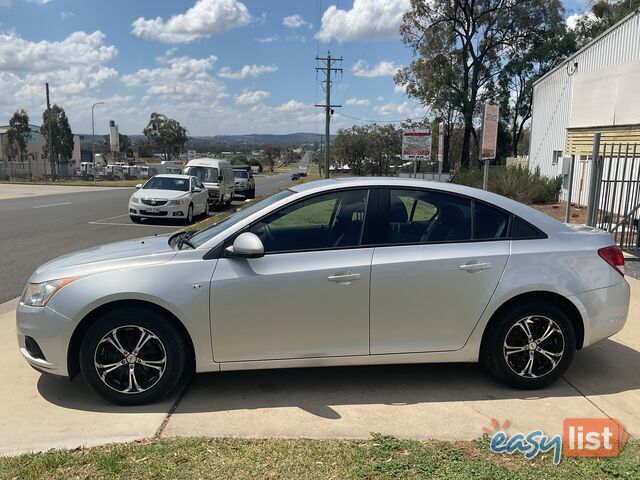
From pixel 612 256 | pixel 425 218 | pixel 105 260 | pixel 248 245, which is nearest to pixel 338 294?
pixel 248 245

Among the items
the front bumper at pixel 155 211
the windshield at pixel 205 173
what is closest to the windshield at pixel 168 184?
the front bumper at pixel 155 211

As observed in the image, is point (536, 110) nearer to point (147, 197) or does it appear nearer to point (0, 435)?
point (147, 197)

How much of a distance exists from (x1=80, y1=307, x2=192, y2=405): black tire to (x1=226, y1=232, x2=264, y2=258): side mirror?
2.39 feet

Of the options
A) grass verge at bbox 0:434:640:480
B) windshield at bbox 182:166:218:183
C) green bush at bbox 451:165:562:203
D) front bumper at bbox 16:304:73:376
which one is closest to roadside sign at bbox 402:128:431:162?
green bush at bbox 451:165:562:203

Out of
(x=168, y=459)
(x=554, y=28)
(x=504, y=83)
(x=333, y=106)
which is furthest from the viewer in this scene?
(x=333, y=106)

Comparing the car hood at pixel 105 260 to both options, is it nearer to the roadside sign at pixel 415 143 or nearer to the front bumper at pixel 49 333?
the front bumper at pixel 49 333

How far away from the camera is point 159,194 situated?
16.3 m

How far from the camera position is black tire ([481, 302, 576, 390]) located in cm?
411

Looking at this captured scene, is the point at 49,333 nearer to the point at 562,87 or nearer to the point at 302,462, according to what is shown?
the point at 302,462

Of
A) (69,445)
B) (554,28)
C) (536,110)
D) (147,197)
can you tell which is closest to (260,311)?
(69,445)

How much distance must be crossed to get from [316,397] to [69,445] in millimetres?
1688

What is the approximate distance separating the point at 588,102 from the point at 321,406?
18108 millimetres

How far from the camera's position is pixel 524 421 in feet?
12.2

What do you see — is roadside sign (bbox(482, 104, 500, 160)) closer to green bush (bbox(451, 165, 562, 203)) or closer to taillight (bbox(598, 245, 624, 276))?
taillight (bbox(598, 245, 624, 276))
